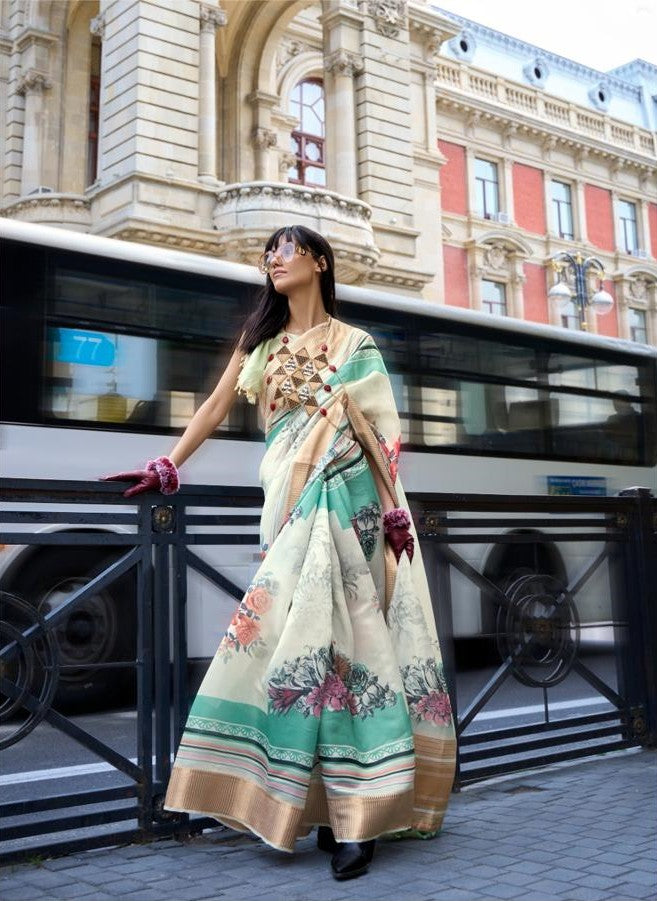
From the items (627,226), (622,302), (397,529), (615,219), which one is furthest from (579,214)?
(397,529)

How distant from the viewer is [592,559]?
15.7 ft

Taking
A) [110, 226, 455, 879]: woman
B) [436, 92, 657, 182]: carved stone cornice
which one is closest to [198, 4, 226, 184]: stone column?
[436, 92, 657, 182]: carved stone cornice

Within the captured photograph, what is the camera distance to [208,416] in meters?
3.36

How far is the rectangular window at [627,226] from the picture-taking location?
37875 mm

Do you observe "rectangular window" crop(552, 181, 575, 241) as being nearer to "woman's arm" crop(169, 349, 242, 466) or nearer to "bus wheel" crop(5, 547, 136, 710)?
"woman's arm" crop(169, 349, 242, 466)

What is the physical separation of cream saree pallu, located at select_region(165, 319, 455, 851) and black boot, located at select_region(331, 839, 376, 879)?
0.13 feet

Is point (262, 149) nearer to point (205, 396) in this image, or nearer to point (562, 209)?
point (562, 209)

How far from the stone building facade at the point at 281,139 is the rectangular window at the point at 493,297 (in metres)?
0.08

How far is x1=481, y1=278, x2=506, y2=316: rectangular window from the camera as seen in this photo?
3284 centimetres

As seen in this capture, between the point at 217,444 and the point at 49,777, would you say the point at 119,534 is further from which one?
the point at 217,444

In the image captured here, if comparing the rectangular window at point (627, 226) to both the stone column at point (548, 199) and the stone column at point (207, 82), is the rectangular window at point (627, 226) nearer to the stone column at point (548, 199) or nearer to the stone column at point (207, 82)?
the stone column at point (548, 199)

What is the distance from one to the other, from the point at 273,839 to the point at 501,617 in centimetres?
188

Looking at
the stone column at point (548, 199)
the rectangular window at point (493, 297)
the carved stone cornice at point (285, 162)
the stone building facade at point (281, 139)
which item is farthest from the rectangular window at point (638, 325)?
the carved stone cornice at point (285, 162)

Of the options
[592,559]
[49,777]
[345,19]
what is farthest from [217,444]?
[345,19]
